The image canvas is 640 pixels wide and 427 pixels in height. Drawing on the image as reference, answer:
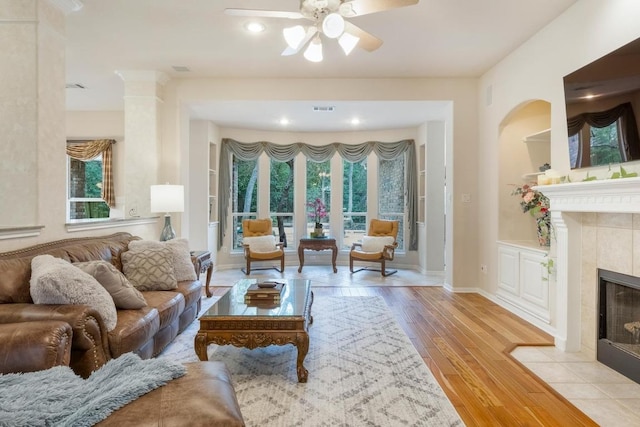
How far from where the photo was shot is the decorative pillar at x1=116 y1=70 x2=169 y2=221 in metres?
4.59

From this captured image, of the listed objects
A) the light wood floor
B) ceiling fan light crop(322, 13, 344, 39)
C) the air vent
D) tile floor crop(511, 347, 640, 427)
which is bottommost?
tile floor crop(511, 347, 640, 427)

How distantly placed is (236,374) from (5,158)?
2.37 m

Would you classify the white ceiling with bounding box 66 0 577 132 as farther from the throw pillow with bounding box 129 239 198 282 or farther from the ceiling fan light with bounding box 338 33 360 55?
the throw pillow with bounding box 129 239 198 282

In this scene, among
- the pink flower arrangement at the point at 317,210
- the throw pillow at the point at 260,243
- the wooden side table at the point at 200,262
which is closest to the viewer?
the wooden side table at the point at 200,262

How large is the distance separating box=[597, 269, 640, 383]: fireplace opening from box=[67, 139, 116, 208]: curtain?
24.5 feet

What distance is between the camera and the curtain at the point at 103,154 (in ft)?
22.1

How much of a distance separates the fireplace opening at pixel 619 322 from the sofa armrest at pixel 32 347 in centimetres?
344

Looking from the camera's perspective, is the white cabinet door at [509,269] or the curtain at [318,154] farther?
the curtain at [318,154]

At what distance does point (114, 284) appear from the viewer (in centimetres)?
243

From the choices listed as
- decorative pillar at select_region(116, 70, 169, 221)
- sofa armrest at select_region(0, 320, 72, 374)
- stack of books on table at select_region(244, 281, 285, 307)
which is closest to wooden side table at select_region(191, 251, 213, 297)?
decorative pillar at select_region(116, 70, 169, 221)

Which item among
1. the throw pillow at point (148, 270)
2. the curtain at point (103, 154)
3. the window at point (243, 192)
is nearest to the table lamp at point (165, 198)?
the throw pillow at point (148, 270)

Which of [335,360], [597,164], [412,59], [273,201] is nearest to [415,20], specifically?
[412,59]

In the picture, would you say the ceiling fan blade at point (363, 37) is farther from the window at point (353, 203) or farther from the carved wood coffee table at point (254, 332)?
the window at point (353, 203)

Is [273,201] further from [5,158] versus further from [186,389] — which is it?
[186,389]
